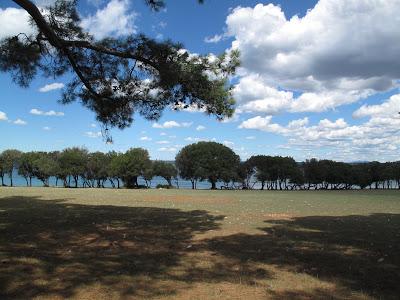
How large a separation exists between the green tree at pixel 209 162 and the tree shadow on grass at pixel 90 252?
205ft

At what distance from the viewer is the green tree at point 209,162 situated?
7788cm

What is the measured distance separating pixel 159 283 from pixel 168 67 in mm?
6836

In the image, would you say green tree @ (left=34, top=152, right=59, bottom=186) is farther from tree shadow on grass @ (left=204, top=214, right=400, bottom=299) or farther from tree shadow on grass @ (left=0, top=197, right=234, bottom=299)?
tree shadow on grass @ (left=204, top=214, right=400, bottom=299)

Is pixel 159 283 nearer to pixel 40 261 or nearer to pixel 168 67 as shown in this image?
pixel 40 261

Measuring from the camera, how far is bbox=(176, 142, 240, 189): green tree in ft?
255

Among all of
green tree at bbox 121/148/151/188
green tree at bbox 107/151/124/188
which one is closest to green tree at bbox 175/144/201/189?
green tree at bbox 121/148/151/188

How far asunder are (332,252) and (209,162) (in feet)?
226

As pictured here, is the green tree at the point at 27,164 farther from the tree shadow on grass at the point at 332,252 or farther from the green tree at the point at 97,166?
the tree shadow on grass at the point at 332,252

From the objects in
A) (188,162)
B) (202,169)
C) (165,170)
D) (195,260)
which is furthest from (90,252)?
(165,170)

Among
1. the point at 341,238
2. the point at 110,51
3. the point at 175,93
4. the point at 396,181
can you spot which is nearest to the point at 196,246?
the point at 341,238

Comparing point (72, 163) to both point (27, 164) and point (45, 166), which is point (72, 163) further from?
point (27, 164)

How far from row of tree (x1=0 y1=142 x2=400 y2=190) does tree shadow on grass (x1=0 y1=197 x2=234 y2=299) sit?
208 ft

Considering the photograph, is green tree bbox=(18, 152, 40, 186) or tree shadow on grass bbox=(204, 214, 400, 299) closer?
tree shadow on grass bbox=(204, 214, 400, 299)

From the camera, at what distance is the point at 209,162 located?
257 ft
